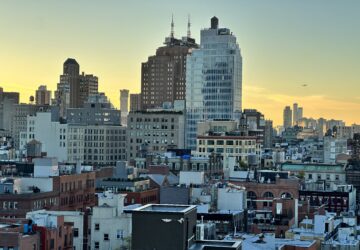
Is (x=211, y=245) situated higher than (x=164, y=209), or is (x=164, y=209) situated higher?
(x=164, y=209)

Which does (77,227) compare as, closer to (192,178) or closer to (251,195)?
(192,178)

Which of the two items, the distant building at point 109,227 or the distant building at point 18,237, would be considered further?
the distant building at point 109,227

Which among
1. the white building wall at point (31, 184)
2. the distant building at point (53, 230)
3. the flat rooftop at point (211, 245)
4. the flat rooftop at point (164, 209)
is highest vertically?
the flat rooftop at point (164, 209)

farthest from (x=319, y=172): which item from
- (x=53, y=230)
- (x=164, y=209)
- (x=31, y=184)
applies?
(x=164, y=209)

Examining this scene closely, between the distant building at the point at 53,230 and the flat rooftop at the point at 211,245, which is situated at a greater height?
the flat rooftop at the point at 211,245

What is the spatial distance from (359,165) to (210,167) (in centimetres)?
4529

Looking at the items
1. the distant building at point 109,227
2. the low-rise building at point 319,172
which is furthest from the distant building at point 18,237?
the low-rise building at point 319,172

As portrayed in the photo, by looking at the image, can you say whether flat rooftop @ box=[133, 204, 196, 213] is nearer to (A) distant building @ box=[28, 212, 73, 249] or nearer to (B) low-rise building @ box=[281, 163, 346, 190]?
(A) distant building @ box=[28, 212, 73, 249]

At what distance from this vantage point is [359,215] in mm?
130000

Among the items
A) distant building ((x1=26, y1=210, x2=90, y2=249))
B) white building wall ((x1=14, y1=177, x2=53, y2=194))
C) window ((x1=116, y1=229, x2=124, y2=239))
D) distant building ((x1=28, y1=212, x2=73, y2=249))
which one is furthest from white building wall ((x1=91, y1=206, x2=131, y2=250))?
white building wall ((x1=14, y1=177, x2=53, y2=194))

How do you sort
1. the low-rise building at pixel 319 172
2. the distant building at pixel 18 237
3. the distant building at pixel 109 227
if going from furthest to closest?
the low-rise building at pixel 319 172 < the distant building at pixel 109 227 < the distant building at pixel 18 237

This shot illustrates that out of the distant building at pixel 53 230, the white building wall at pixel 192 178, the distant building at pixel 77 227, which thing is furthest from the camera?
the white building wall at pixel 192 178

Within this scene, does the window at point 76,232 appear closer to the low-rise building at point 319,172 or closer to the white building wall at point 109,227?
the white building wall at point 109,227

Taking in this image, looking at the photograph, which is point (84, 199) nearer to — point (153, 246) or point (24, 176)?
point (24, 176)
